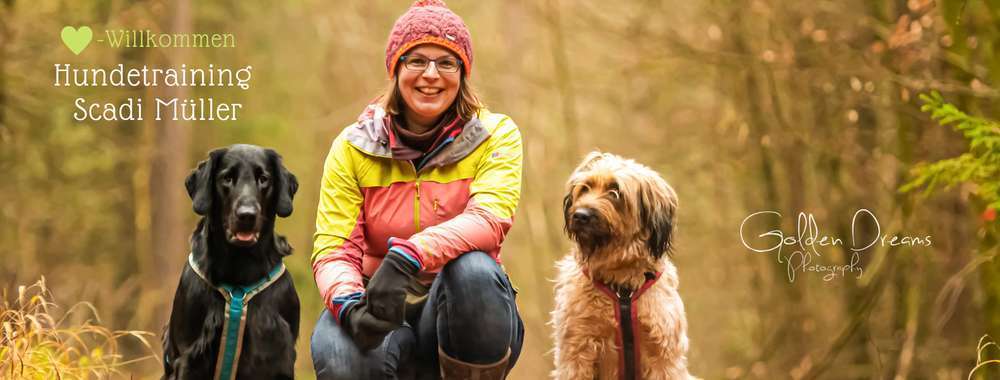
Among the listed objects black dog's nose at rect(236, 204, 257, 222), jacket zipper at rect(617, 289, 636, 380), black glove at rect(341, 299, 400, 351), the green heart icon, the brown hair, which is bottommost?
jacket zipper at rect(617, 289, 636, 380)

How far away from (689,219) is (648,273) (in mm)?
4688

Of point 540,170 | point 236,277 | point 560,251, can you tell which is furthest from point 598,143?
point 236,277

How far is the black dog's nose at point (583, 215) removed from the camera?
3.60 meters

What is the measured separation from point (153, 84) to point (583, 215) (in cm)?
560

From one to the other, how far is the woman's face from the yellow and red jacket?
0.12 meters

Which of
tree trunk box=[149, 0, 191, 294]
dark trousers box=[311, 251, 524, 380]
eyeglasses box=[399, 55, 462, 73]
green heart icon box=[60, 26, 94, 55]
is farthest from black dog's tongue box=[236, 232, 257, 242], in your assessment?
tree trunk box=[149, 0, 191, 294]

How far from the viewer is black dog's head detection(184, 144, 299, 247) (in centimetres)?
311

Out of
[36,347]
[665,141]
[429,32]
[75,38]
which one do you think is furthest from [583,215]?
[665,141]

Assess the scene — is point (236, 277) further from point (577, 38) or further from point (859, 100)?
point (577, 38)

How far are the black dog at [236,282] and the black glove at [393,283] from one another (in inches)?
18.8

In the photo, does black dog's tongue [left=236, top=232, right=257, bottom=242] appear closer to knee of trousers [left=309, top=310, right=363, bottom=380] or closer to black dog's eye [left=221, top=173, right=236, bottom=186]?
black dog's eye [left=221, top=173, right=236, bottom=186]

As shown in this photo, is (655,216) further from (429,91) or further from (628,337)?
(429,91)

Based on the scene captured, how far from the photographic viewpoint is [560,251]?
789cm

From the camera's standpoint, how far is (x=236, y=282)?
3.13m
